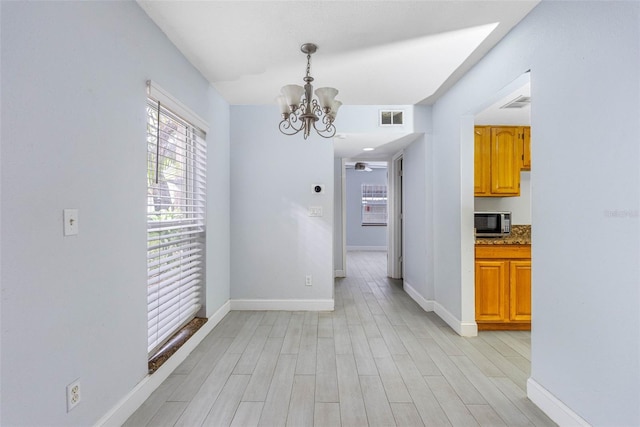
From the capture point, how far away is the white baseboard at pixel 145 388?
1.73m

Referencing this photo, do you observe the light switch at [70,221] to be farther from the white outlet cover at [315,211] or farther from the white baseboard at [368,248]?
the white baseboard at [368,248]

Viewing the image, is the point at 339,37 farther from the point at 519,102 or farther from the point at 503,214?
the point at 503,214

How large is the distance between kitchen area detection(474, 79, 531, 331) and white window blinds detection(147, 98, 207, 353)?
269 cm

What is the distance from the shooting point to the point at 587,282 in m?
1.62

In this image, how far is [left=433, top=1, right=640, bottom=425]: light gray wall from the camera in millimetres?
1407

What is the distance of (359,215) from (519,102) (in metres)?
7.20

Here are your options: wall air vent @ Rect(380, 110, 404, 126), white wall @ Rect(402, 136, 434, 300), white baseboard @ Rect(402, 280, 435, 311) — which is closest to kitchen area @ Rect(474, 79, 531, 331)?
white wall @ Rect(402, 136, 434, 300)

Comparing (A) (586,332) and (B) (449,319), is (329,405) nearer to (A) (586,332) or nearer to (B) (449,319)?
(A) (586,332)

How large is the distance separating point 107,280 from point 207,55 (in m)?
1.87

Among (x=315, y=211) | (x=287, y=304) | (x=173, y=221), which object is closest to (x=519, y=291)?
(x=315, y=211)

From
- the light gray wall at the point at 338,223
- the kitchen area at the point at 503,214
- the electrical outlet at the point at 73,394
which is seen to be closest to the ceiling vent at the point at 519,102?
the kitchen area at the point at 503,214

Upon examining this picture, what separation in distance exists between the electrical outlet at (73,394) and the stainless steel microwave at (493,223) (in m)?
3.82

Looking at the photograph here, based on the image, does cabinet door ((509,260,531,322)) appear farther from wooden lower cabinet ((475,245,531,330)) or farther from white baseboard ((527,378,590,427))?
white baseboard ((527,378,590,427))

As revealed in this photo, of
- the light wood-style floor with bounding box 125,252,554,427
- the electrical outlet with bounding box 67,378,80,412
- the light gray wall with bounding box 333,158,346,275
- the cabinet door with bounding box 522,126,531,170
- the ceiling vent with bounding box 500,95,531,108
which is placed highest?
the ceiling vent with bounding box 500,95,531,108
